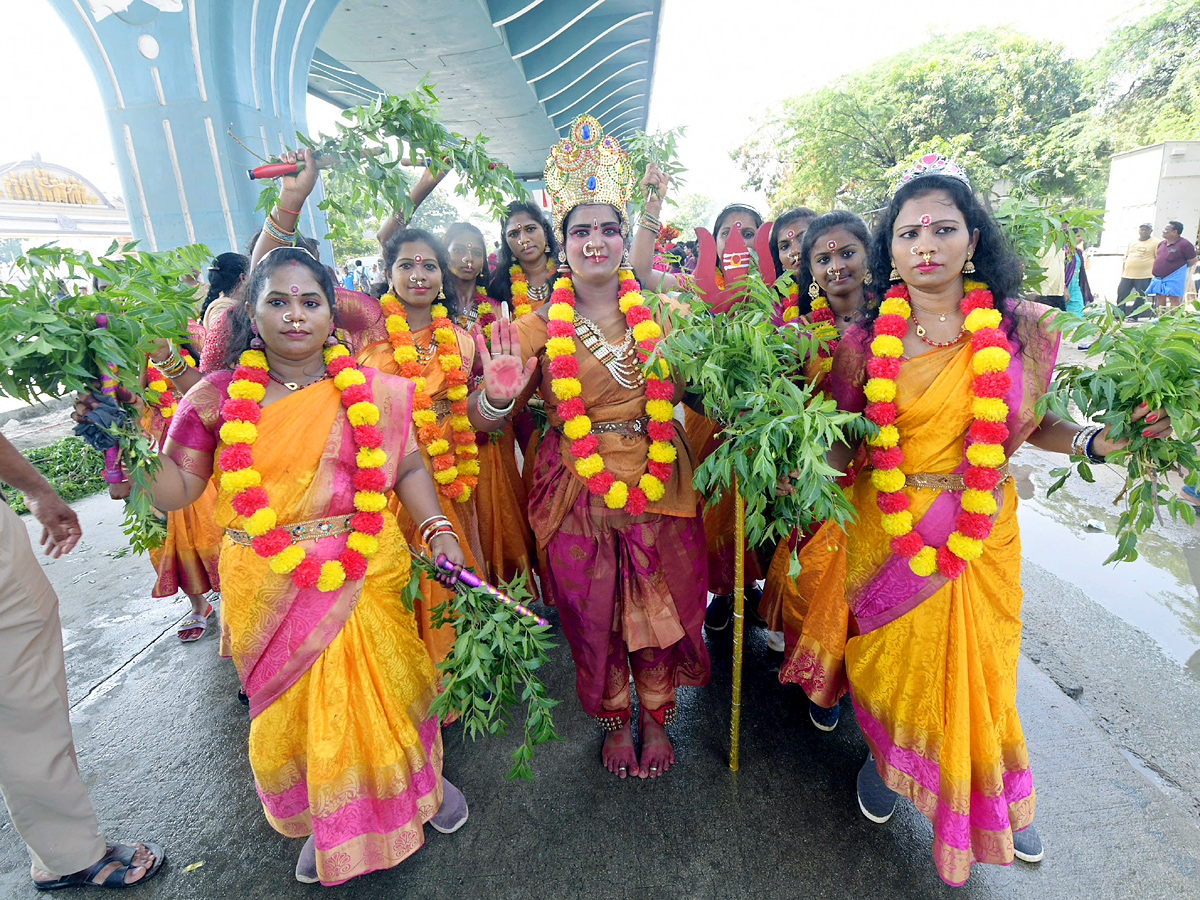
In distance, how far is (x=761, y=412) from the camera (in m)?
2.03

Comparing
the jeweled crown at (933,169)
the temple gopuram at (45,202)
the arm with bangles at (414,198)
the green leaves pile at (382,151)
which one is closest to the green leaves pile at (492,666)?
the green leaves pile at (382,151)

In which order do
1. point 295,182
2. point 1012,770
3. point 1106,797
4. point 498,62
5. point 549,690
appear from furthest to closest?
point 498,62 → point 549,690 → point 295,182 → point 1106,797 → point 1012,770

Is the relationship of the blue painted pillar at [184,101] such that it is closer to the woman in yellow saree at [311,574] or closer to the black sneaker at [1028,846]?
the woman in yellow saree at [311,574]

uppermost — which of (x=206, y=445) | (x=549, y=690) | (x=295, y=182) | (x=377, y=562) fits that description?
(x=295, y=182)

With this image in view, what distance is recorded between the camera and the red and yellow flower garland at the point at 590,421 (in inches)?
100

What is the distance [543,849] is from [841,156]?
2285 cm

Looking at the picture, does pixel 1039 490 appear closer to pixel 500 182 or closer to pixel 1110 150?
pixel 500 182

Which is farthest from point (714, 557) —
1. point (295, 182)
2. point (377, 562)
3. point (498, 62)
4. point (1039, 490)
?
point (498, 62)

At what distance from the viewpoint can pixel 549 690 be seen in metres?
3.33

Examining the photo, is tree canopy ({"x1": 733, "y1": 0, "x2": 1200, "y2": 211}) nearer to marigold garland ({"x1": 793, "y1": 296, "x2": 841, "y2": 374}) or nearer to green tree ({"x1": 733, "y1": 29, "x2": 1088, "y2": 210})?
green tree ({"x1": 733, "y1": 29, "x2": 1088, "y2": 210})

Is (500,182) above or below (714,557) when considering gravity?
above

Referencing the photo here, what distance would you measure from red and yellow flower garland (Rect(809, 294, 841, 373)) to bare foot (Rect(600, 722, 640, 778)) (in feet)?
5.99

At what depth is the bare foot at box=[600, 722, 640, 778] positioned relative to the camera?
2682mm

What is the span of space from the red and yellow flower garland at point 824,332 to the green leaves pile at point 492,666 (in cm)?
145
